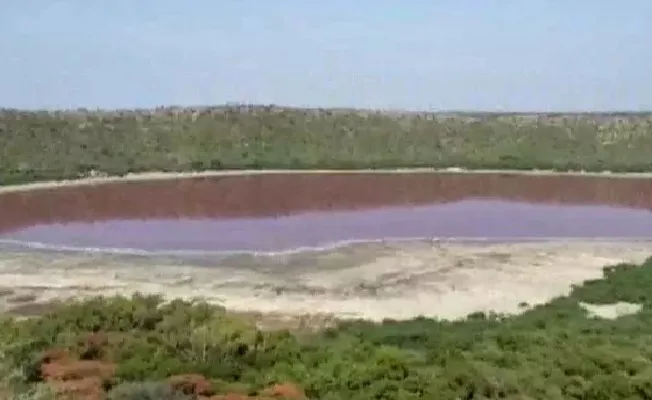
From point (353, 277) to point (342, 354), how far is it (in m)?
8.79

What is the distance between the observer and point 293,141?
62125 millimetres

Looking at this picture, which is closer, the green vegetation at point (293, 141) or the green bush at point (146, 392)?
the green bush at point (146, 392)

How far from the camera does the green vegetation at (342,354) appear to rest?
411 inches

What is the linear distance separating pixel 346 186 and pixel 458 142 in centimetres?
2367

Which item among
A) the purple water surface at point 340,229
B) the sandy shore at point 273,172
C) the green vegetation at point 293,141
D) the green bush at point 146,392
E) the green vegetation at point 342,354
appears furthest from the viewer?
the green vegetation at point 293,141

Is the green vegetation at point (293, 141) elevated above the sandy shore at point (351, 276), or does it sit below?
above

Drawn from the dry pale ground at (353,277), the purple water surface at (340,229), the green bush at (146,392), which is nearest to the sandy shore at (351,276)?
the dry pale ground at (353,277)

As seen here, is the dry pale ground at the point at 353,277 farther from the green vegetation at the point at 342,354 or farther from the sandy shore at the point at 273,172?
the sandy shore at the point at 273,172

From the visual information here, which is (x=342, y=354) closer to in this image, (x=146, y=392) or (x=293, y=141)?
(x=146, y=392)

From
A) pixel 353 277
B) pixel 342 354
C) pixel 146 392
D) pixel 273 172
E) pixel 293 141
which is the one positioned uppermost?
pixel 293 141

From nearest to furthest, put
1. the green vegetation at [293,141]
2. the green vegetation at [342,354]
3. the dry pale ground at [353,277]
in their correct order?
the green vegetation at [342,354] → the dry pale ground at [353,277] → the green vegetation at [293,141]

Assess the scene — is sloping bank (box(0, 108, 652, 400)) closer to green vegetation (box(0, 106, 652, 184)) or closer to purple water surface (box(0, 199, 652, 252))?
purple water surface (box(0, 199, 652, 252))

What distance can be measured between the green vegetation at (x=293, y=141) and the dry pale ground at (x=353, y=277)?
22580 millimetres

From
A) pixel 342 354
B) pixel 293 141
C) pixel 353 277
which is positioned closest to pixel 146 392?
pixel 342 354
